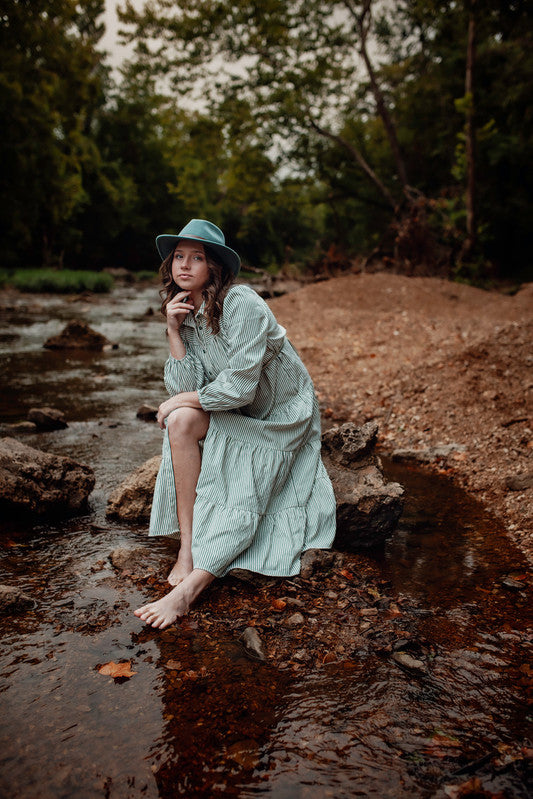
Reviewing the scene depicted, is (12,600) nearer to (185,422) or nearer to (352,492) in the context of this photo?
(185,422)

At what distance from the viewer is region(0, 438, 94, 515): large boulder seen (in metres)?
3.21

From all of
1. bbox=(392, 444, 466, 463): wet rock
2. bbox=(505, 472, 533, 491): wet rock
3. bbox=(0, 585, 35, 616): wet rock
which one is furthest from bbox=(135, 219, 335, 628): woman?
bbox=(392, 444, 466, 463): wet rock

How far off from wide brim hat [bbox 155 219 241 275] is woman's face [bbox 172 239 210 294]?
46 mm

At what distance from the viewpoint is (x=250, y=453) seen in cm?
279

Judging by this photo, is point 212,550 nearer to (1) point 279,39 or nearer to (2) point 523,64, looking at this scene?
(2) point 523,64

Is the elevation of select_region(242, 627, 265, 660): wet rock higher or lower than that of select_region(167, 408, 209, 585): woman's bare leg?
lower

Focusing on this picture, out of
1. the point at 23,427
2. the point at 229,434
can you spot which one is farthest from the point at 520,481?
the point at 23,427

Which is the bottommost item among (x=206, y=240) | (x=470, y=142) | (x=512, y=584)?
(x=512, y=584)

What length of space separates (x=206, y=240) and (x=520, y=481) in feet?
8.33

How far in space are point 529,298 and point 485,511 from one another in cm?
1016

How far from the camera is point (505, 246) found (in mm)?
18641

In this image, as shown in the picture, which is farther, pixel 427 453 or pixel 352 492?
pixel 427 453

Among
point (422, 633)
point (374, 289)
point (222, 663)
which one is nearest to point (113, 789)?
point (222, 663)

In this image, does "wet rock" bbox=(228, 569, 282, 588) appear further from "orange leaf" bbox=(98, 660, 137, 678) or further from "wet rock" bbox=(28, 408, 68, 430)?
"wet rock" bbox=(28, 408, 68, 430)
